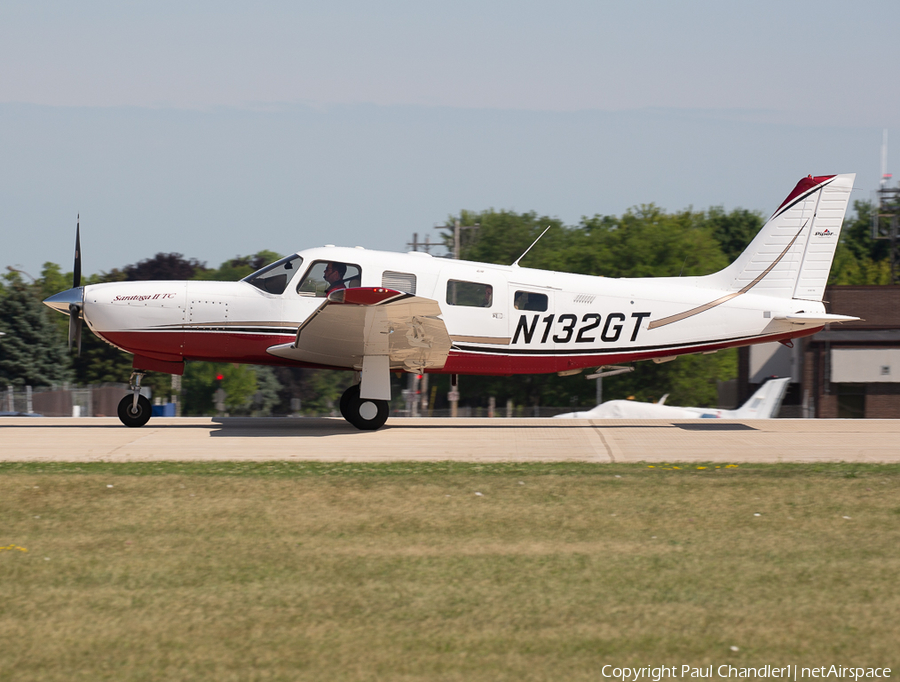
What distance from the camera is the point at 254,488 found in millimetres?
7789

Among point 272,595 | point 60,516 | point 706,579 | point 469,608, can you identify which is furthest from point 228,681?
point 60,516

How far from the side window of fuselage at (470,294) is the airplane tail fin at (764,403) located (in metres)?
12.7

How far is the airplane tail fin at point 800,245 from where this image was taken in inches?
524

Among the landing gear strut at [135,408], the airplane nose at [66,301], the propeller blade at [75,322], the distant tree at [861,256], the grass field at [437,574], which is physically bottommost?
the grass field at [437,574]

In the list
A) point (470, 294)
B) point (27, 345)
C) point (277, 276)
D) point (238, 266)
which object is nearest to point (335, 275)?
point (277, 276)

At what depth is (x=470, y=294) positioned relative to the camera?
514 inches

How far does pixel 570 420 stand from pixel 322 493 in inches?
305

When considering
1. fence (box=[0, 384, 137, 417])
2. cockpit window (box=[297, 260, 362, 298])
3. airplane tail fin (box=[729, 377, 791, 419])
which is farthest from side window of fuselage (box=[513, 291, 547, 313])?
fence (box=[0, 384, 137, 417])

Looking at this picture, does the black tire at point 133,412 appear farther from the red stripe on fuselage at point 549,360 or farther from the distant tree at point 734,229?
the distant tree at point 734,229

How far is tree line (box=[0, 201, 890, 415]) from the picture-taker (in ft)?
150

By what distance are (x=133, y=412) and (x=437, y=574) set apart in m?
9.23

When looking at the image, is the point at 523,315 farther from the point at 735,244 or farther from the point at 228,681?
the point at 735,244

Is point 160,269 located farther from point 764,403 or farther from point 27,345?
point 764,403

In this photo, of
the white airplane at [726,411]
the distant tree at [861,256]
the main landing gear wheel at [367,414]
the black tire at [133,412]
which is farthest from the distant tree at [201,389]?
the main landing gear wheel at [367,414]
